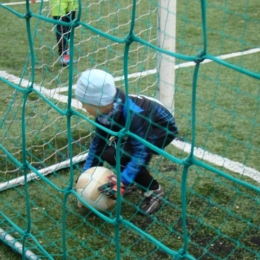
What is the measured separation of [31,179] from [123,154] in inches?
20.2

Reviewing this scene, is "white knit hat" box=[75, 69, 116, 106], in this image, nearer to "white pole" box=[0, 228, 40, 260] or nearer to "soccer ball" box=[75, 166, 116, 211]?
"soccer ball" box=[75, 166, 116, 211]

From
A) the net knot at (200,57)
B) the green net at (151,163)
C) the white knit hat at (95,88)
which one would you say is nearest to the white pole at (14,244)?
the green net at (151,163)

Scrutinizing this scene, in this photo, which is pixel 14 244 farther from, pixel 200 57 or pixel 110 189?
pixel 200 57

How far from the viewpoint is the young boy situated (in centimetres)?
231

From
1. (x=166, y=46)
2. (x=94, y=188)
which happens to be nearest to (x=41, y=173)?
(x=94, y=188)

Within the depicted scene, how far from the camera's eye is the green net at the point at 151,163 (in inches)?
79.4

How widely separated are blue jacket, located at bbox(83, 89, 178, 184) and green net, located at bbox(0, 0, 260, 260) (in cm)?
15

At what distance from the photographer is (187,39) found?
4945 mm

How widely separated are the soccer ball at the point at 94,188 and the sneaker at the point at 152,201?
0.51 feet

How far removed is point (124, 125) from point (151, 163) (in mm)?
495

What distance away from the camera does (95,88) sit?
229cm

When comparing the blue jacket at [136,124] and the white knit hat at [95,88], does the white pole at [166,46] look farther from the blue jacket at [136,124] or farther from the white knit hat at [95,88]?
the white knit hat at [95,88]

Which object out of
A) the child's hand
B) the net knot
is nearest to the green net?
the net knot

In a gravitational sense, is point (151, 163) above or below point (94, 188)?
below
